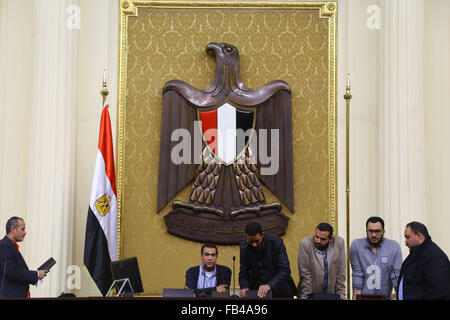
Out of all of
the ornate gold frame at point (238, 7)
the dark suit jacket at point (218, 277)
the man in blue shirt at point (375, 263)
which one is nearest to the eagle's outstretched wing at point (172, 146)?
the ornate gold frame at point (238, 7)

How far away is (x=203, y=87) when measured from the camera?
8867 mm

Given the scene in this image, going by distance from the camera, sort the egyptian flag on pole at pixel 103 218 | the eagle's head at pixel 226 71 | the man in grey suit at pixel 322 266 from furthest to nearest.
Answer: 1. the eagle's head at pixel 226 71
2. the egyptian flag on pole at pixel 103 218
3. the man in grey suit at pixel 322 266

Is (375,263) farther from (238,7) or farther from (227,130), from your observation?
(238,7)

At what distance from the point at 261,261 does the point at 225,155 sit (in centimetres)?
200

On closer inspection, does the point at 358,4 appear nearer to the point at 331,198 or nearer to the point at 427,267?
the point at 331,198

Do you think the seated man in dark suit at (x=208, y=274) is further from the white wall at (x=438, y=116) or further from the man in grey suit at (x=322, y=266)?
the white wall at (x=438, y=116)

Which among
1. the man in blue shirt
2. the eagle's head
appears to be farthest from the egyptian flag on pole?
the man in blue shirt

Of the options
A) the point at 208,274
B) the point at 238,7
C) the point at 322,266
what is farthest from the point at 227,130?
the point at 322,266

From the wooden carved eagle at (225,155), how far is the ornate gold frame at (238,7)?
468 mm

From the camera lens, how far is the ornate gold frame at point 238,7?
28.7ft

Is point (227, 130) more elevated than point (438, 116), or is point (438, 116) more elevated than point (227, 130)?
point (438, 116)

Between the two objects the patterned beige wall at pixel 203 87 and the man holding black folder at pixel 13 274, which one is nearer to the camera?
the man holding black folder at pixel 13 274

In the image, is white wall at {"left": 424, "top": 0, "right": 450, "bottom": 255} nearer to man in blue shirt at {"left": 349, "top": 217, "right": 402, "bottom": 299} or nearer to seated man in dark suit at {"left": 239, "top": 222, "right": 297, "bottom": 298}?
man in blue shirt at {"left": 349, "top": 217, "right": 402, "bottom": 299}

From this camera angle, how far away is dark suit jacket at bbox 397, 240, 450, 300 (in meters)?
6.01
